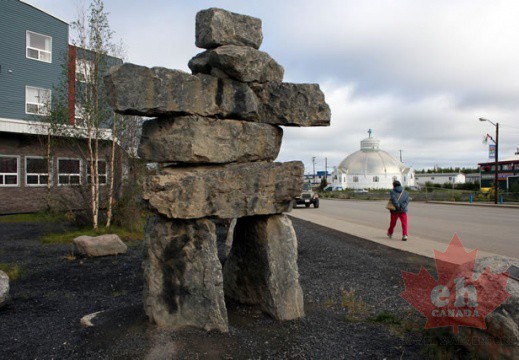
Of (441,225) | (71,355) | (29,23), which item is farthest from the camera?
(29,23)

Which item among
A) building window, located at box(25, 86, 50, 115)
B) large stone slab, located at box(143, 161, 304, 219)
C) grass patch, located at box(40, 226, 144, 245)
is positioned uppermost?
building window, located at box(25, 86, 50, 115)

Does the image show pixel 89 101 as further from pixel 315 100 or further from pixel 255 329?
pixel 255 329

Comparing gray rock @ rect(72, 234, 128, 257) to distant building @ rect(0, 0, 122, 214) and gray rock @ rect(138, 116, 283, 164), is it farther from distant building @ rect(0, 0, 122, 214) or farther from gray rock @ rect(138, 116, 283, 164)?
distant building @ rect(0, 0, 122, 214)

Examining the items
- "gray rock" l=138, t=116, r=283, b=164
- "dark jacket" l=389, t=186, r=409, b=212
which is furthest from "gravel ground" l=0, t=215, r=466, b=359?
"dark jacket" l=389, t=186, r=409, b=212

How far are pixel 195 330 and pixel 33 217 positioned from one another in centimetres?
1579

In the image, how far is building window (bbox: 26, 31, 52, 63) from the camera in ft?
66.8

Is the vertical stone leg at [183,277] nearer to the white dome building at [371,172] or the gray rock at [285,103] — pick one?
the gray rock at [285,103]

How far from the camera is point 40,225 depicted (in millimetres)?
14922

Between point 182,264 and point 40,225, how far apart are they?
12912 millimetres

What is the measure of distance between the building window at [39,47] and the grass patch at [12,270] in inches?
634

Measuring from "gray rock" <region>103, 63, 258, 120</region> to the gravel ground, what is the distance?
8.02 ft

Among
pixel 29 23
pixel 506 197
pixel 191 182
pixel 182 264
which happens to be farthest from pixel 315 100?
pixel 506 197

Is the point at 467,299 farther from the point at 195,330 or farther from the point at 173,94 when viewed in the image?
the point at 173,94

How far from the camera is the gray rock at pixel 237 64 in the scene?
181 inches
